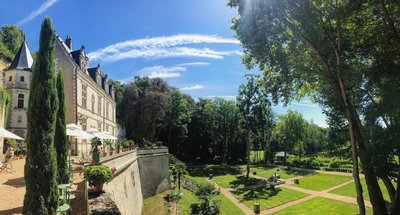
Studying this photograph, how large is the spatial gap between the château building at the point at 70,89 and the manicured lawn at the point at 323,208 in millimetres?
21929

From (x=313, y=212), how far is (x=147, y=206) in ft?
50.1

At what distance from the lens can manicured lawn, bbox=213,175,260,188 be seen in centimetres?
4241

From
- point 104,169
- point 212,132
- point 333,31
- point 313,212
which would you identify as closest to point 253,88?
point 212,132

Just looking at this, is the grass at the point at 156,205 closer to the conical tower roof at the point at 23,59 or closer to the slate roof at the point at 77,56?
the slate roof at the point at 77,56

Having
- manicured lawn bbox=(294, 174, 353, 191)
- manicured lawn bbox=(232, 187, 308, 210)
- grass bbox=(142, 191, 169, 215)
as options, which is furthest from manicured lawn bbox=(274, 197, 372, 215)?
grass bbox=(142, 191, 169, 215)

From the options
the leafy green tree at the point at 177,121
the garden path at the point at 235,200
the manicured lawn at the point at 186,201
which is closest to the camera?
the manicured lawn at the point at 186,201

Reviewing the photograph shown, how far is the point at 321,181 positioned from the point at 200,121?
30.4 m

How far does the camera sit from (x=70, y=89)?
30.2 m

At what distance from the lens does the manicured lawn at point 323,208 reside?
2779 cm

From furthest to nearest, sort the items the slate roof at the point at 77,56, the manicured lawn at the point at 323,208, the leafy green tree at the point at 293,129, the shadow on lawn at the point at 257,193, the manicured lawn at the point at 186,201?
the leafy green tree at the point at 293,129 → the shadow on lawn at the point at 257,193 → the slate roof at the point at 77,56 → the manicured lawn at the point at 323,208 → the manicured lawn at the point at 186,201

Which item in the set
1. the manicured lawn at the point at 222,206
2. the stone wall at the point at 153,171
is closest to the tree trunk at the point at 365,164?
the manicured lawn at the point at 222,206

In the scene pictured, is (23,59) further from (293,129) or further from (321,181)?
(293,129)

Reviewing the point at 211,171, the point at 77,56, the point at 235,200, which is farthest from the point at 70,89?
the point at 211,171

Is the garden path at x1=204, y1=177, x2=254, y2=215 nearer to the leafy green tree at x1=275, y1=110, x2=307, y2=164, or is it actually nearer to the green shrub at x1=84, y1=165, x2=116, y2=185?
the green shrub at x1=84, y1=165, x2=116, y2=185
